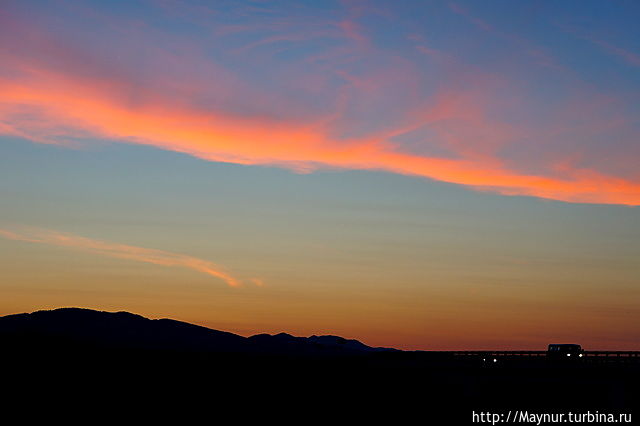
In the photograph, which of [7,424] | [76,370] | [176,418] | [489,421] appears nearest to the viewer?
[489,421]

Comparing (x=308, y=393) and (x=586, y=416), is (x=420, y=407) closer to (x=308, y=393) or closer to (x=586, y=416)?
(x=308, y=393)

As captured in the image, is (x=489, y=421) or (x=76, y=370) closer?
(x=489, y=421)

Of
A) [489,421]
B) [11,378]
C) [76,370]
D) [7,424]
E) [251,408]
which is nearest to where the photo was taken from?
[489,421]

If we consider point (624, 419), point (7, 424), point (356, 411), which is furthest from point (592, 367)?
point (7, 424)

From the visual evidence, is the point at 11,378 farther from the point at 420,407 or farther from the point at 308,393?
the point at 420,407

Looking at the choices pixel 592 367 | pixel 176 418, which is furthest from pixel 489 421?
pixel 176 418

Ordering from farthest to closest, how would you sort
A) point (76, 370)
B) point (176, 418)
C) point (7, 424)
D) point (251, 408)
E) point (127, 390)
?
point (76, 370)
point (127, 390)
point (251, 408)
point (176, 418)
point (7, 424)

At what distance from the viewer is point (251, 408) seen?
75.7 metres

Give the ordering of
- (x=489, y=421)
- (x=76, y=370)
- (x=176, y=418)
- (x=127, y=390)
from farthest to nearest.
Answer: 1. (x=76, y=370)
2. (x=127, y=390)
3. (x=176, y=418)
4. (x=489, y=421)

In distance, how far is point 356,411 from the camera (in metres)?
75.9

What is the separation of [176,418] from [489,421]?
25428mm

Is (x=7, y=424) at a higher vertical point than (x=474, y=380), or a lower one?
lower

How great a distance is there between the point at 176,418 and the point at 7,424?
12.9m

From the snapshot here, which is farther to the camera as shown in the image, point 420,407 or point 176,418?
point 420,407
